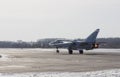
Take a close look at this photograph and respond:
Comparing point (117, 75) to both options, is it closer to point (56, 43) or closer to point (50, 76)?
point (50, 76)

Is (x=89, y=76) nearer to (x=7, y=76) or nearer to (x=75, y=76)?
(x=75, y=76)

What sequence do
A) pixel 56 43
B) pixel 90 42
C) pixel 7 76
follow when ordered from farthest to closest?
pixel 56 43
pixel 90 42
pixel 7 76

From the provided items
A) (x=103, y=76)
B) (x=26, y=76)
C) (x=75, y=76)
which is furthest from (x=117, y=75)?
(x=26, y=76)

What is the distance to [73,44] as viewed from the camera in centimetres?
6431

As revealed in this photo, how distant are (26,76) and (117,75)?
16.8 ft

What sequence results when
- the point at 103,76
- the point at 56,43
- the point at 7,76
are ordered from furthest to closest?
the point at 56,43 < the point at 7,76 < the point at 103,76

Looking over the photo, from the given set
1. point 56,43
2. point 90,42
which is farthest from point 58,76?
point 56,43

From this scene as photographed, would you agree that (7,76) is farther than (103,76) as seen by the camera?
Yes

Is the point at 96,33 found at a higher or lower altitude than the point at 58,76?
higher

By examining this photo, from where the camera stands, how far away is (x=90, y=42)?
6131cm

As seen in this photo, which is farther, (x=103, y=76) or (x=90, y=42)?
(x=90, y=42)

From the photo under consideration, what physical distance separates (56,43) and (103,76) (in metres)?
50.8

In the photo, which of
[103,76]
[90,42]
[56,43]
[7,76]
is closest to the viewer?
[103,76]

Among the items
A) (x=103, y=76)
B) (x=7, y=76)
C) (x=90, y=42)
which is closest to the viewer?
(x=103, y=76)
